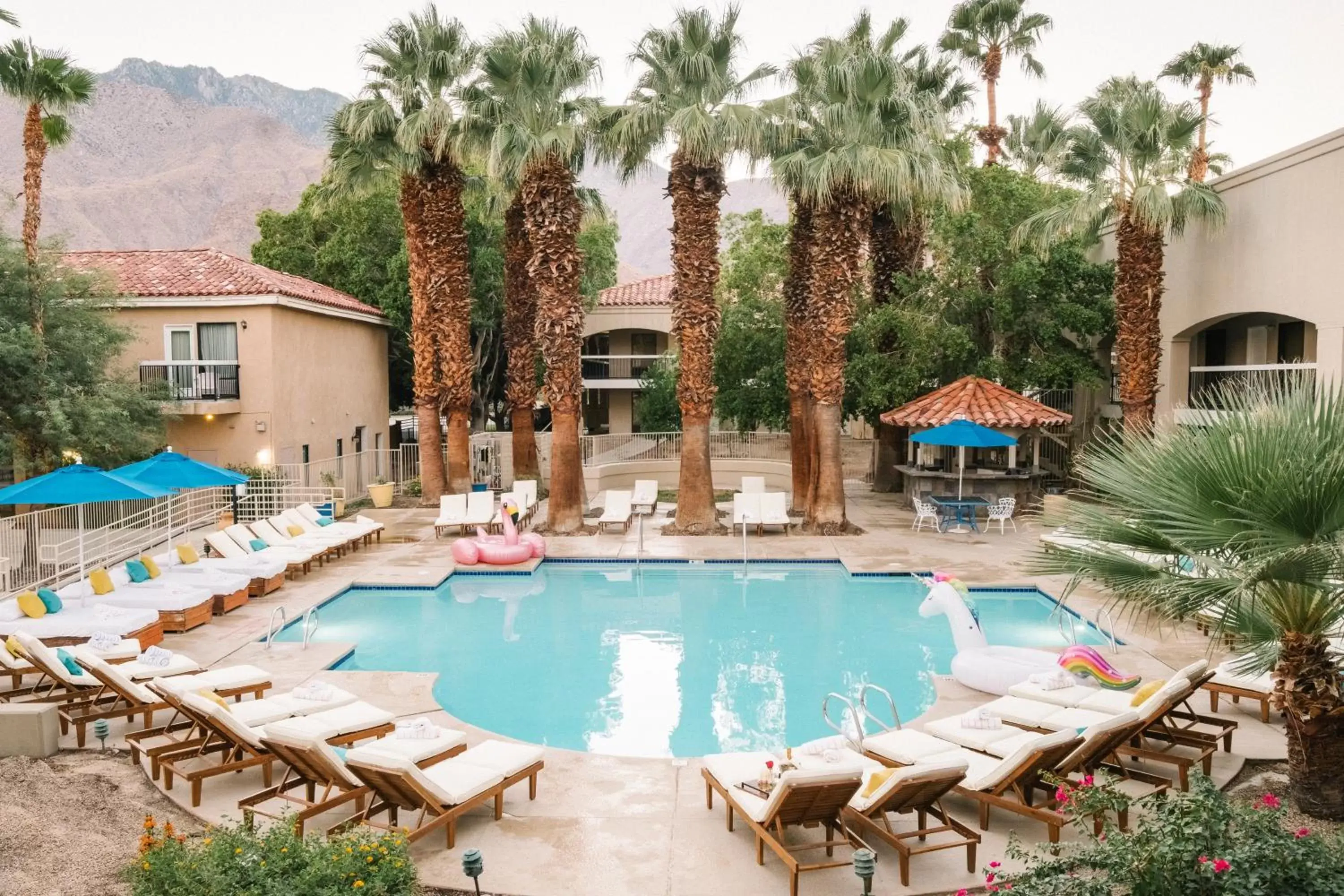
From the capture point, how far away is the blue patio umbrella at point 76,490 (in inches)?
499

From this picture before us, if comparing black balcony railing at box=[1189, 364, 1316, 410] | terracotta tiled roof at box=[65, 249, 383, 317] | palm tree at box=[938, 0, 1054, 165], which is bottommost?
black balcony railing at box=[1189, 364, 1316, 410]

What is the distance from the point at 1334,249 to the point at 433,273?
18.2 m

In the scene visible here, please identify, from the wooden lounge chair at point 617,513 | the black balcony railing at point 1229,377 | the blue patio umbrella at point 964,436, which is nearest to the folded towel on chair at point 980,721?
the black balcony railing at point 1229,377

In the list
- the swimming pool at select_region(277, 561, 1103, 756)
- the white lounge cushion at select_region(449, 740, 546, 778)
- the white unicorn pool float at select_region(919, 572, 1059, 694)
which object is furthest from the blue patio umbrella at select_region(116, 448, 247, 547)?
the white unicorn pool float at select_region(919, 572, 1059, 694)

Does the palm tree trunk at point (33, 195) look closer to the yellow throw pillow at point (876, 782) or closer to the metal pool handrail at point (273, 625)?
the metal pool handrail at point (273, 625)

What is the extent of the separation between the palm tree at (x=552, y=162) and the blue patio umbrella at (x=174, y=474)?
22.2ft

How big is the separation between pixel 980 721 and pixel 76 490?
11.1 metres

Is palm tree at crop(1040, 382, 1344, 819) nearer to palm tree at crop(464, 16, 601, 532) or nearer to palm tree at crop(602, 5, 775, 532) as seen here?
palm tree at crop(602, 5, 775, 532)

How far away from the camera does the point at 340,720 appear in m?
8.66

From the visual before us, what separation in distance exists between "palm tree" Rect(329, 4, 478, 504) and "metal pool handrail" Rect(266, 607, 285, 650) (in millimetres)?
10736

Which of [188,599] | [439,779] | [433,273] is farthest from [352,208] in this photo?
[439,779]

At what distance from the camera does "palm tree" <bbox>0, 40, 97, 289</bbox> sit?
18.3 m

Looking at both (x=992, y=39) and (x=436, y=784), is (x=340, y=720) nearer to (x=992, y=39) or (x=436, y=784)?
(x=436, y=784)

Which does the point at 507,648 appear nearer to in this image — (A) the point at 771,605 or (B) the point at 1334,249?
(A) the point at 771,605
